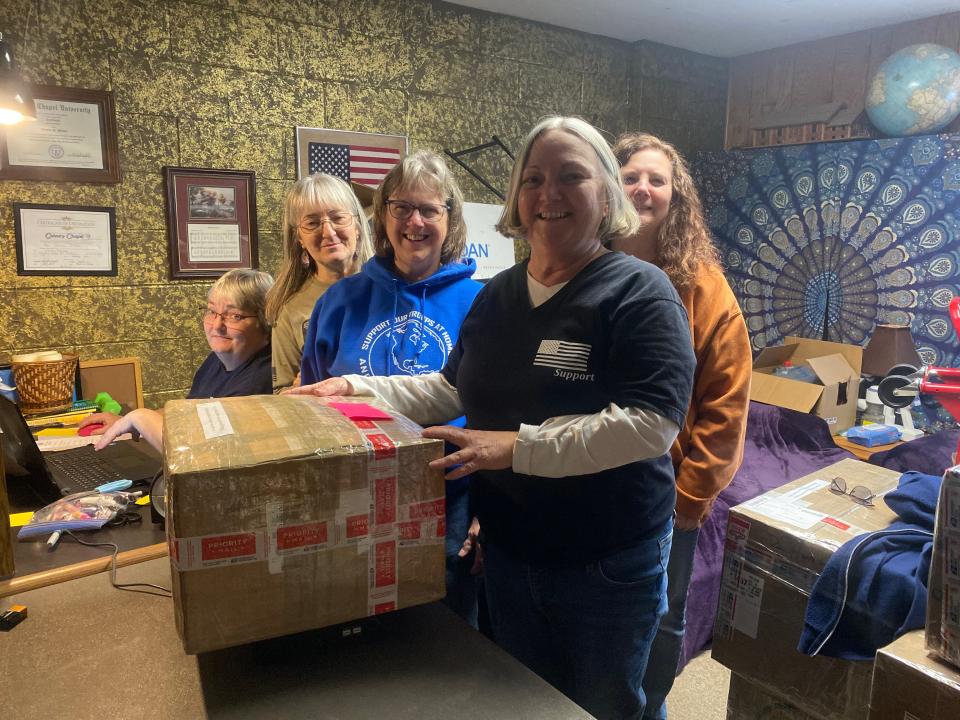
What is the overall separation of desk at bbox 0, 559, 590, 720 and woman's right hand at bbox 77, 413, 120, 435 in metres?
1.32

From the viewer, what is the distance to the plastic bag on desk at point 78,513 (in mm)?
1430

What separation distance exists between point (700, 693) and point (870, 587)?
116 cm

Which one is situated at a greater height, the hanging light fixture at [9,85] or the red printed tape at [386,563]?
the hanging light fixture at [9,85]

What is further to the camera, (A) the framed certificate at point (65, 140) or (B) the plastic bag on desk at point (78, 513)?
(A) the framed certificate at point (65, 140)

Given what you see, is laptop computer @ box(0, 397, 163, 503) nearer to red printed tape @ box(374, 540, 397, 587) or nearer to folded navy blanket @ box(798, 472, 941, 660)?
red printed tape @ box(374, 540, 397, 587)

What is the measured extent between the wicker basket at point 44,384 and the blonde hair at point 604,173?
7.18 feet

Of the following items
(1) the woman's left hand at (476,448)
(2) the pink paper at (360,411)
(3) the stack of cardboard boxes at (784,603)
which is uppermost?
(2) the pink paper at (360,411)

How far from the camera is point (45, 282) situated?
2832 millimetres

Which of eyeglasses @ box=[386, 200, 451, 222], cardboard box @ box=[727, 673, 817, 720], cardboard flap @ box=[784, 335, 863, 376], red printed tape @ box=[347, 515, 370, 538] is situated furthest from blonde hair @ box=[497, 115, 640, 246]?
cardboard flap @ box=[784, 335, 863, 376]

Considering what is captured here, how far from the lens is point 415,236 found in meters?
1.56

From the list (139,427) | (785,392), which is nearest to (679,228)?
(139,427)

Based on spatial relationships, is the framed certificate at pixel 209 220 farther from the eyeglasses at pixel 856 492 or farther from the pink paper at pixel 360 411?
the eyeglasses at pixel 856 492

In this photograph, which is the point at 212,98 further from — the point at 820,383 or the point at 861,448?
the point at 861,448

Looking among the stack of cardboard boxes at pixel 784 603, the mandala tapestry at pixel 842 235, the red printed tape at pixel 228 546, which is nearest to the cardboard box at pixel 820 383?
the mandala tapestry at pixel 842 235
